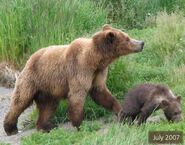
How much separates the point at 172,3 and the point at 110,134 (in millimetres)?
10107

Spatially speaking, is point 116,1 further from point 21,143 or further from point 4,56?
point 21,143

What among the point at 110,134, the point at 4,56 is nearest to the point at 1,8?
the point at 4,56

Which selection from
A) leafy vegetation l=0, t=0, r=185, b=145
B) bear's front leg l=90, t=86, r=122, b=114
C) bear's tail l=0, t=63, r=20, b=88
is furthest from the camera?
bear's tail l=0, t=63, r=20, b=88

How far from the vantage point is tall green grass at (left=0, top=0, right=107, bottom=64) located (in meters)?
12.8

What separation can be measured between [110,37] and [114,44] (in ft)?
0.42

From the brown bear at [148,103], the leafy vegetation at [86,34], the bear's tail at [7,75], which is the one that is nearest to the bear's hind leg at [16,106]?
the leafy vegetation at [86,34]

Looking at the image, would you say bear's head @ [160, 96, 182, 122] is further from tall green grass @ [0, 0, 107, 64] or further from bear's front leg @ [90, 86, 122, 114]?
tall green grass @ [0, 0, 107, 64]

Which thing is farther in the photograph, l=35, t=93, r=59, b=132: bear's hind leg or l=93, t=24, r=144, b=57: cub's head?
l=35, t=93, r=59, b=132: bear's hind leg

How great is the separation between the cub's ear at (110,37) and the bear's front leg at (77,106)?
85 cm

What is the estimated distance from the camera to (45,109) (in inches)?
407

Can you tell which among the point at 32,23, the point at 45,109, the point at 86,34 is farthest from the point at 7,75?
the point at 45,109

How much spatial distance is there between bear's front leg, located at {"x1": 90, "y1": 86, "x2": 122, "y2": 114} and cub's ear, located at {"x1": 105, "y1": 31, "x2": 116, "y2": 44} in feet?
2.44

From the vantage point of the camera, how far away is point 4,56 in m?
13.6

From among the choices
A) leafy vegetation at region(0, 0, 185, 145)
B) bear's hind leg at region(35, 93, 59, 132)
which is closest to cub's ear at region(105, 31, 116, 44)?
leafy vegetation at region(0, 0, 185, 145)
